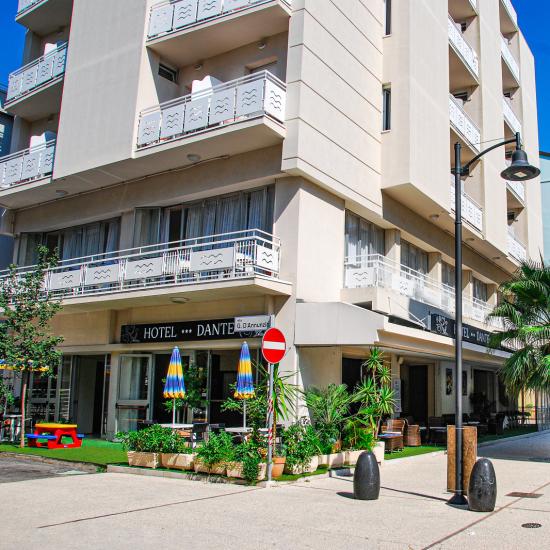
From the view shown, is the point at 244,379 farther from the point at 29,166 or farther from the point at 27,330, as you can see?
the point at 29,166

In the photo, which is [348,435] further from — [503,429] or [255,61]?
[503,429]

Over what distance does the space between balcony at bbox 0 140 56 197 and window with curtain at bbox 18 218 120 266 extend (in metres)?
2.19

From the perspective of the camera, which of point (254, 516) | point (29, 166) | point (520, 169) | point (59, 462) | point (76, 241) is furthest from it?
point (76, 241)

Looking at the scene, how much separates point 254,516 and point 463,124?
2010cm

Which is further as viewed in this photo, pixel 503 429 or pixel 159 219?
pixel 503 429

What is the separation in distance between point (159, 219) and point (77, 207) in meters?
3.63

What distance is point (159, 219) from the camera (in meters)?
20.4

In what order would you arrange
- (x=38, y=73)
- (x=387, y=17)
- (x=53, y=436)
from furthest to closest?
(x=38, y=73)
(x=387, y=17)
(x=53, y=436)

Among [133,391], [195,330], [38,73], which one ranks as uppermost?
[38,73]

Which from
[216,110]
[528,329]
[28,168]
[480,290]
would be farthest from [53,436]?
[480,290]

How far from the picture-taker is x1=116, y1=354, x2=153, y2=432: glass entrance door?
1972 cm

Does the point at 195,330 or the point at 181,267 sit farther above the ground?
the point at 181,267

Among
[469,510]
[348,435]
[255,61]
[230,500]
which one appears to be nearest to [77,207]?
[255,61]

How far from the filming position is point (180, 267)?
57.7 ft
